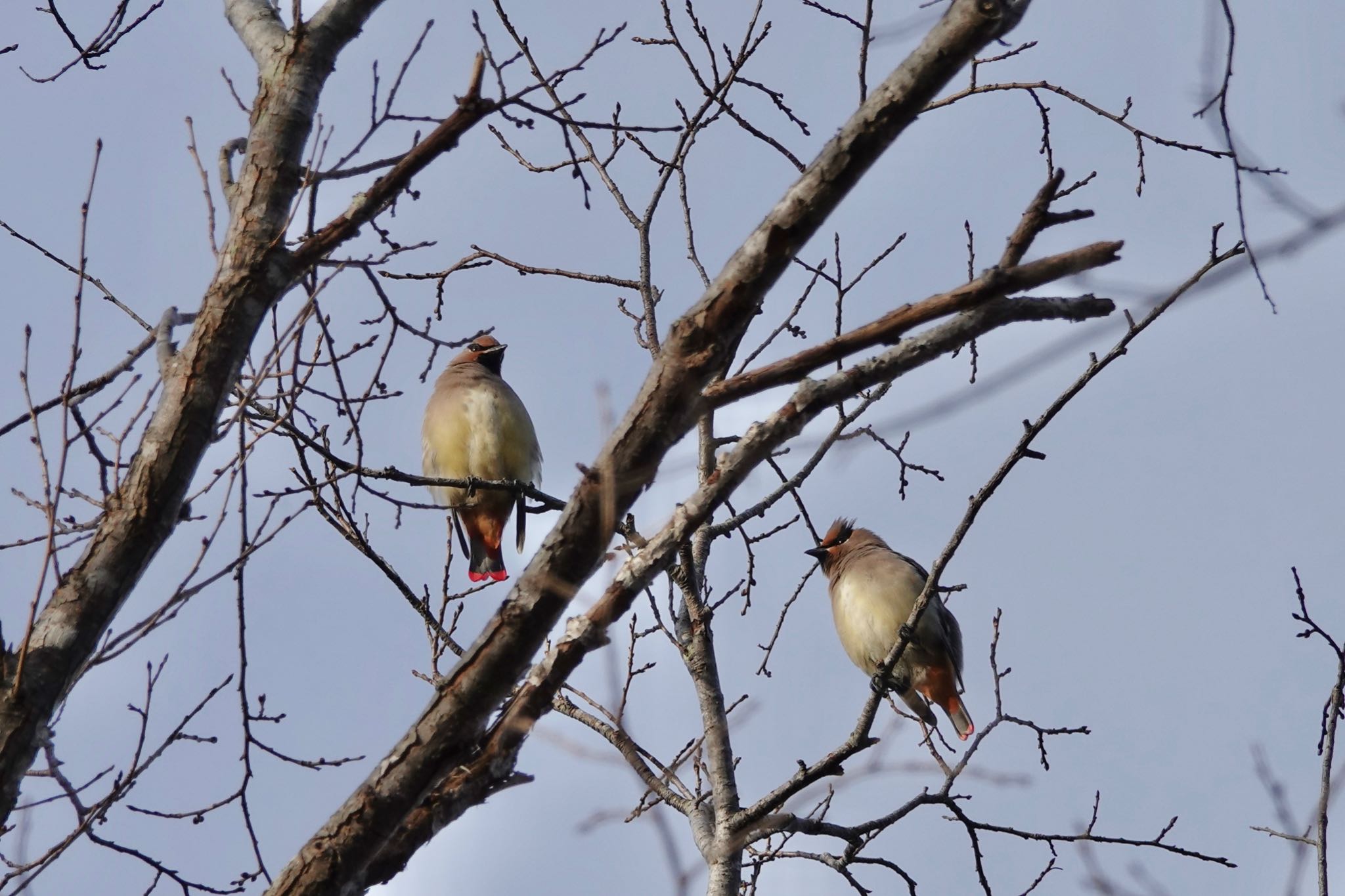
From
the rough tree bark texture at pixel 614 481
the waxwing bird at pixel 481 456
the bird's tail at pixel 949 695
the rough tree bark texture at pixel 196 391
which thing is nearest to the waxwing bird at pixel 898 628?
the bird's tail at pixel 949 695

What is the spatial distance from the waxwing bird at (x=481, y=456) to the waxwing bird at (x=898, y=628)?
5.36ft

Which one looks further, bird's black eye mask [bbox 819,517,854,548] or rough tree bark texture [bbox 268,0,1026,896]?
bird's black eye mask [bbox 819,517,854,548]

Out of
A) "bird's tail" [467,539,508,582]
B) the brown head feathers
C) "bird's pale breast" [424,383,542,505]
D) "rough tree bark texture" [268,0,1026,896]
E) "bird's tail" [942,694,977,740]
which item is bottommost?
"rough tree bark texture" [268,0,1026,896]

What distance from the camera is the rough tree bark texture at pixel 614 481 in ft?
7.58

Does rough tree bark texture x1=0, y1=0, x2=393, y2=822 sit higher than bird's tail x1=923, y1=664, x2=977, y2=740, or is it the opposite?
bird's tail x1=923, y1=664, x2=977, y2=740

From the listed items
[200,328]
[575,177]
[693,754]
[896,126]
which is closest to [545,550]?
[896,126]

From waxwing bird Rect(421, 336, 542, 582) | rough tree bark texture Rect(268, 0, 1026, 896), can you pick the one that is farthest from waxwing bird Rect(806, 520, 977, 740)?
rough tree bark texture Rect(268, 0, 1026, 896)

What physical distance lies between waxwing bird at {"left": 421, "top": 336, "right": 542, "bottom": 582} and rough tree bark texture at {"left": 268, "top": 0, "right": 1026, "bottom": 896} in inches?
163

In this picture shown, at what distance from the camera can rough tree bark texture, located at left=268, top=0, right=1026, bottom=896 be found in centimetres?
231

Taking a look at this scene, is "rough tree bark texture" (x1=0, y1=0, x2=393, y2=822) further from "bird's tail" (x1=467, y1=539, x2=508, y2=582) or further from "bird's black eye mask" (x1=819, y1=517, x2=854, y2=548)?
"bird's black eye mask" (x1=819, y1=517, x2=854, y2=548)

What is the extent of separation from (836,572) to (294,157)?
4.68m

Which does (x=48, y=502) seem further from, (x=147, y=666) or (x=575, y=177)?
(x=575, y=177)

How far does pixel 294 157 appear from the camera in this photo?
3488 millimetres

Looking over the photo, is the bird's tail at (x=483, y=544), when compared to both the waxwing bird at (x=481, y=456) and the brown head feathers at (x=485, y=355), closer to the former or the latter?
the waxwing bird at (x=481, y=456)
